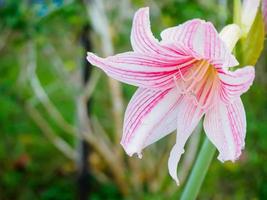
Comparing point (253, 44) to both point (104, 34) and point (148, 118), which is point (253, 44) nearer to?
point (148, 118)

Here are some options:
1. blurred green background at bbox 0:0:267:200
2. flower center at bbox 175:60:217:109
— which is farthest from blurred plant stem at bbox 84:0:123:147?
flower center at bbox 175:60:217:109

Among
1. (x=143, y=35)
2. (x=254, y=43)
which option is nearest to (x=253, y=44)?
(x=254, y=43)

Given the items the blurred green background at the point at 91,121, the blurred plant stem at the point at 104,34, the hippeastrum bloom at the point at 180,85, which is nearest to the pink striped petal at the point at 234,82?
the hippeastrum bloom at the point at 180,85

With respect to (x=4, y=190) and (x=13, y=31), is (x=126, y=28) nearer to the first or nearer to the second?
(x=13, y=31)

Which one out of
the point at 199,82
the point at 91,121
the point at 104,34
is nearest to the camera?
the point at 199,82

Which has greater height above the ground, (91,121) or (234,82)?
(234,82)

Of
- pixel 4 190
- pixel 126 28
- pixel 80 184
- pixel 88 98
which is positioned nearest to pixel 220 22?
pixel 126 28
